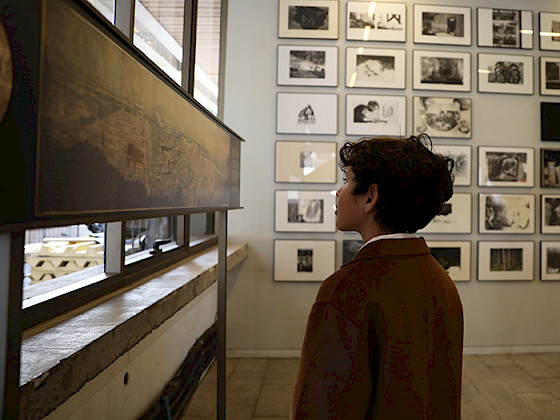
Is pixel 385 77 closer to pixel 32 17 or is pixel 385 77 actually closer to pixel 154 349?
pixel 154 349

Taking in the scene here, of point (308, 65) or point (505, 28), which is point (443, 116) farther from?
point (308, 65)

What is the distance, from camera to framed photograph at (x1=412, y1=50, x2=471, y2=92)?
181 inches

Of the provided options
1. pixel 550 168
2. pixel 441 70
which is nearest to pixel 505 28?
pixel 441 70

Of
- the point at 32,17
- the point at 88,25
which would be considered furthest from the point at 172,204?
the point at 32,17

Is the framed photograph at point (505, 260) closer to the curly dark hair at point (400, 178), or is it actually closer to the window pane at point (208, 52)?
the window pane at point (208, 52)

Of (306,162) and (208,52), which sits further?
(306,162)

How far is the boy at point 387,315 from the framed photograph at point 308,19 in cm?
371

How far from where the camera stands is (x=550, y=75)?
473 cm

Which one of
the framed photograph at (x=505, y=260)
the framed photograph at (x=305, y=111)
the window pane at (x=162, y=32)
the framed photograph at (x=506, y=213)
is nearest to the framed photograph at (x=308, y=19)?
the framed photograph at (x=305, y=111)

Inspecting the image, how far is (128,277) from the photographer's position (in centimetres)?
247

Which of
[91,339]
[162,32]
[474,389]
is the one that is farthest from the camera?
[474,389]

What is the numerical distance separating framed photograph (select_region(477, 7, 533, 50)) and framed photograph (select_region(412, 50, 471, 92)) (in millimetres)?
297

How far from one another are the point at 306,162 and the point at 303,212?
1.65 feet

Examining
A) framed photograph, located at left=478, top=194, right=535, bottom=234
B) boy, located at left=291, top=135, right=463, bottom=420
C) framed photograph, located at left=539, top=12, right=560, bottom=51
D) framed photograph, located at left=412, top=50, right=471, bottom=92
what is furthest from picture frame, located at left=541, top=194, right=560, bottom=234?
boy, located at left=291, top=135, right=463, bottom=420
